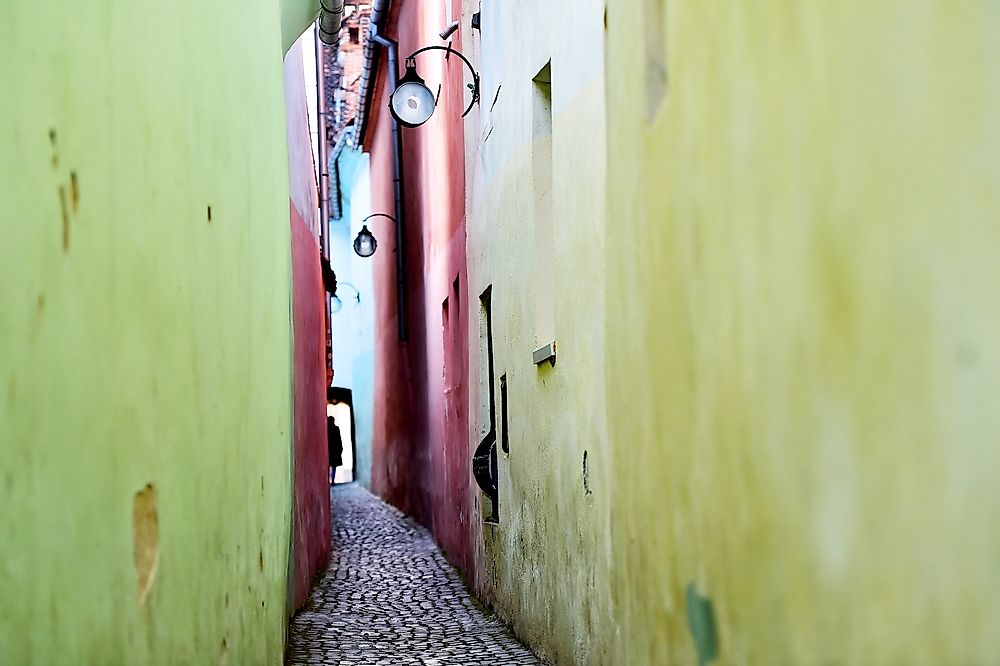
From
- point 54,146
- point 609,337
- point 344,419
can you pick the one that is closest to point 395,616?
point 609,337

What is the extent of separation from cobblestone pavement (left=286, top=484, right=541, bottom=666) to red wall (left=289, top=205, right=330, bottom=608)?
0.33 metres

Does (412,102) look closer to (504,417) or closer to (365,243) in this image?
(504,417)

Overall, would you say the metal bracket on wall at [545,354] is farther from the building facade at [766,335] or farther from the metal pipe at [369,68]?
the metal pipe at [369,68]

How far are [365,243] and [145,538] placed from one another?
1727 centimetres

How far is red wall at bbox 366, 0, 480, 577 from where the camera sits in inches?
502

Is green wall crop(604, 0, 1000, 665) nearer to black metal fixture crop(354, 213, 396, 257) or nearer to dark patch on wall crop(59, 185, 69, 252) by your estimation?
dark patch on wall crop(59, 185, 69, 252)


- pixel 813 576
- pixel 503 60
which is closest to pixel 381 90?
pixel 503 60

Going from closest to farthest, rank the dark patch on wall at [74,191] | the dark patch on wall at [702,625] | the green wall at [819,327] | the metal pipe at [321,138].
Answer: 1. the green wall at [819,327]
2. the dark patch on wall at [74,191]
3. the dark patch on wall at [702,625]
4. the metal pipe at [321,138]

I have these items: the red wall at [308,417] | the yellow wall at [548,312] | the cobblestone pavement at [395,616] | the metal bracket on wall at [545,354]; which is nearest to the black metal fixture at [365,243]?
the red wall at [308,417]

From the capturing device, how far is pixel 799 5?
3.01m

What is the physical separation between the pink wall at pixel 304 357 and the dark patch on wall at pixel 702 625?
5.85 m

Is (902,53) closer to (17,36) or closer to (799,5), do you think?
(799,5)

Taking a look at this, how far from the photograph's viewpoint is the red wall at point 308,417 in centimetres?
1095

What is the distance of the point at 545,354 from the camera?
25.1 ft
